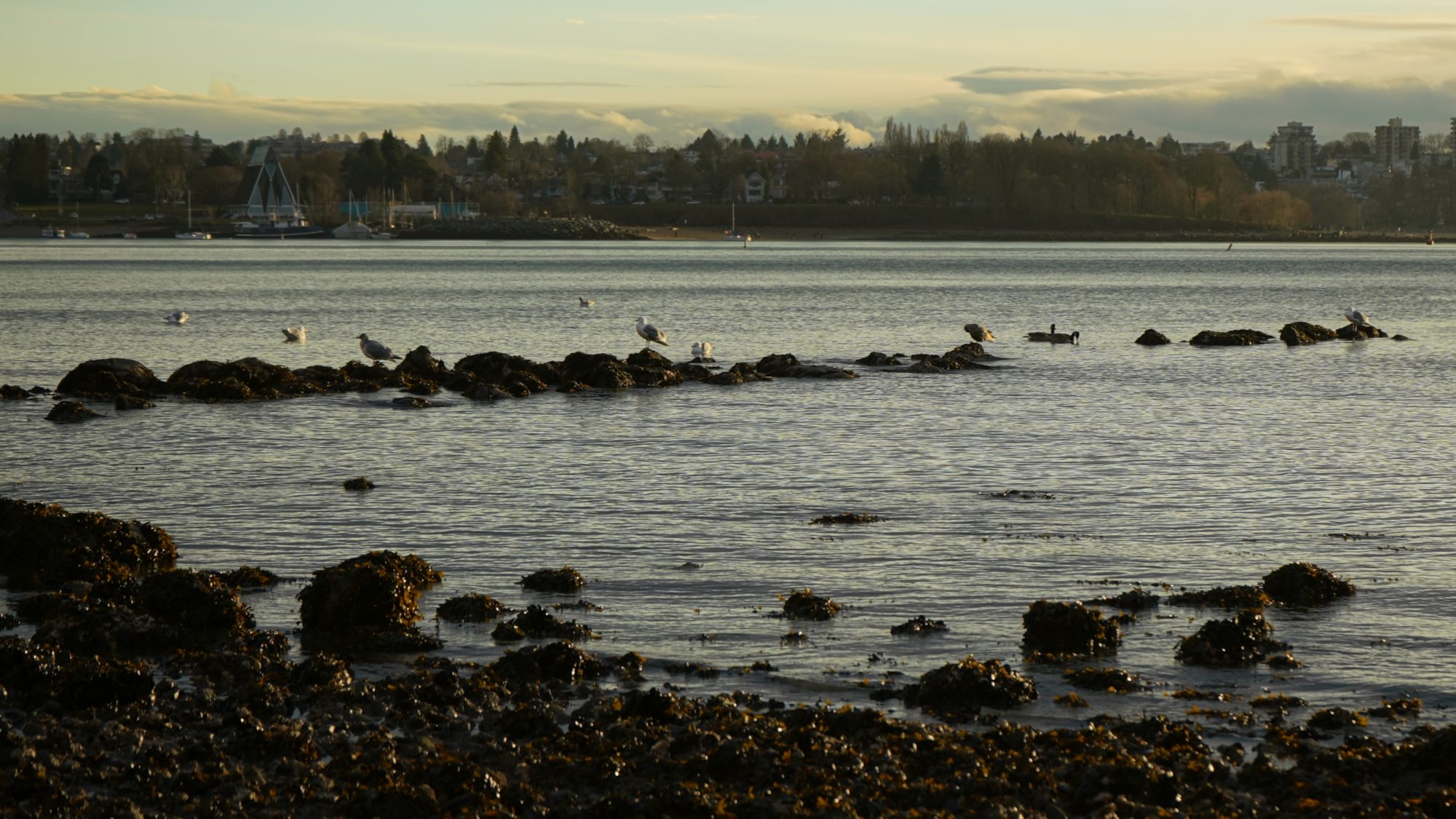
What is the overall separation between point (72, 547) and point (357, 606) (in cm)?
398

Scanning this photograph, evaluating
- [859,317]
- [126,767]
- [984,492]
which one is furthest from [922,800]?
[859,317]

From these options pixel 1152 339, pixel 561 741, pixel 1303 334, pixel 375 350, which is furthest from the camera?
pixel 1303 334

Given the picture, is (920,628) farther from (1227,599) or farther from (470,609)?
(470,609)

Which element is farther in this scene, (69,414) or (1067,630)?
(69,414)

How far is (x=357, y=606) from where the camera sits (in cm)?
1310

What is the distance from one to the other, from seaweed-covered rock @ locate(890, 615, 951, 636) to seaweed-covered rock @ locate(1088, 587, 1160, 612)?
168cm

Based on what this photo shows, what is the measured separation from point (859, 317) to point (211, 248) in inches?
5102

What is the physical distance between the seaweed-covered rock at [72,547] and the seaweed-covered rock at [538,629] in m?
4.51

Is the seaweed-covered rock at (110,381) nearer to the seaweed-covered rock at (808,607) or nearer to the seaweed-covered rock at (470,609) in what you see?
the seaweed-covered rock at (470,609)

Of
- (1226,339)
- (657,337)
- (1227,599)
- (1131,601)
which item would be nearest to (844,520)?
(1131,601)

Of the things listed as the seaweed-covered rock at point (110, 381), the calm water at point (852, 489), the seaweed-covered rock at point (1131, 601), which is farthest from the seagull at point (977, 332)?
the seaweed-covered rock at point (1131, 601)

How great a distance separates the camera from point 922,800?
29.2ft

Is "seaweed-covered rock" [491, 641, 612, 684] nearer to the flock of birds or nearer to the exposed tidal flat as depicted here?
the exposed tidal flat

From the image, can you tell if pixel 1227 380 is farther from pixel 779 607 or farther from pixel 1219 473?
pixel 779 607
